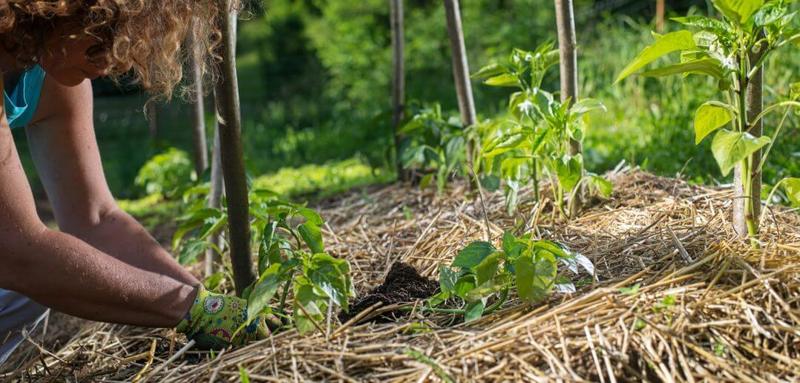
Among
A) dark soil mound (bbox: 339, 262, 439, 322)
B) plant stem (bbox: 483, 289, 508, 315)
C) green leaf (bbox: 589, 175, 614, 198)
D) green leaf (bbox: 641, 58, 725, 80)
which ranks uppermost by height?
green leaf (bbox: 641, 58, 725, 80)

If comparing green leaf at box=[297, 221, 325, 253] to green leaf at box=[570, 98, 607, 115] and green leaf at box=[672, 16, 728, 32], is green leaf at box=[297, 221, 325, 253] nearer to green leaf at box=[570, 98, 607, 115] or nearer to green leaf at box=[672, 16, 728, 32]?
green leaf at box=[570, 98, 607, 115]

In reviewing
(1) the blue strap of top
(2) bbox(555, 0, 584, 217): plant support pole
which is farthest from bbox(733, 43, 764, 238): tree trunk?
(1) the blue strap of top

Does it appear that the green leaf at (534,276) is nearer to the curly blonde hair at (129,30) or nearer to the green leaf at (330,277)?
the green leaf at (330,277)

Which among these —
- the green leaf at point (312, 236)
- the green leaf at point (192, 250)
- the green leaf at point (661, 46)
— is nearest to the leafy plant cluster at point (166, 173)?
the green leaf at point (192, 250)

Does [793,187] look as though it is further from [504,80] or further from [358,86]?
[358,86]

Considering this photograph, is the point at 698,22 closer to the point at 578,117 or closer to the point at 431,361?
the point at 578,117

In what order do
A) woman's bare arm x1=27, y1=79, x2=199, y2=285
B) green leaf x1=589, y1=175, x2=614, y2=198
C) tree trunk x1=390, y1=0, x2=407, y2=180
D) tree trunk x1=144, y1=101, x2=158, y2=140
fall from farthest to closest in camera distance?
tree trunk x1=390, y1=0, x2=407, y2=180
green leaf x1=589, y1=175, x2=614, y2=198
woman's bare arm x1=27, y1=79, x2=199, y2=285
tree trunk x1=144, y1=101, x2=158, y2=140

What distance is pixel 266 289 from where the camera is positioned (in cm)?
183

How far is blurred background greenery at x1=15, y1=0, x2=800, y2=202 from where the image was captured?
5008mm

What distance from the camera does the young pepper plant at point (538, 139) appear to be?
7.95 feet

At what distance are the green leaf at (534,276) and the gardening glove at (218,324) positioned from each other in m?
0.62

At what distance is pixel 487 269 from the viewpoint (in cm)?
186

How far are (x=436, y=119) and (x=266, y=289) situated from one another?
5.67ft

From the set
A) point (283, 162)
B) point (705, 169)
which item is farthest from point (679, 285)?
point (283, 162)
